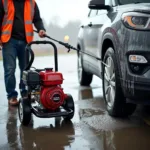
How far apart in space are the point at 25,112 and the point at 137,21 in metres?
1.62

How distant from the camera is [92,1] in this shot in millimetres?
4586

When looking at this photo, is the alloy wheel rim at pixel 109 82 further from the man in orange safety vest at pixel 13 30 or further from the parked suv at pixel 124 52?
the man in orange safety vest at pixel 13 30

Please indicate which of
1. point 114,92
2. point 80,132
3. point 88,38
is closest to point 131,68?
point 114,92

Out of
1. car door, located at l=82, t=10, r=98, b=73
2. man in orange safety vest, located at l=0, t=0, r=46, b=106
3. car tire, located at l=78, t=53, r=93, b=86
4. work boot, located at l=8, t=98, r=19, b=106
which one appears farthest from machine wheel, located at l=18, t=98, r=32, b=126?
car tire, located at l=78, t=53, r=93, b=86

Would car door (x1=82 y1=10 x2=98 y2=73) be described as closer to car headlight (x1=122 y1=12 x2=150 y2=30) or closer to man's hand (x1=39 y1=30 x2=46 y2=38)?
man's hand (x1=39 y1=30 x2=46 y2=38)

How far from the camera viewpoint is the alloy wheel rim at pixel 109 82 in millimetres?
4137

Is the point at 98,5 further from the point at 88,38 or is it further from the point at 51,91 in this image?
the point at 51,91

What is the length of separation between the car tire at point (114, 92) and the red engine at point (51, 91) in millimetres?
636

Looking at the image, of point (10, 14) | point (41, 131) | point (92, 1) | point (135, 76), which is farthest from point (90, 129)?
point (10, 14)

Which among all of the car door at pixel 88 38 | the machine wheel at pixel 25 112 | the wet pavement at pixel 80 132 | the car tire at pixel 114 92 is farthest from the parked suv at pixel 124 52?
the machine wheel at pixel 25 112

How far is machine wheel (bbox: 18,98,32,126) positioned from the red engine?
213 mm

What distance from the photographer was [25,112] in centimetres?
394

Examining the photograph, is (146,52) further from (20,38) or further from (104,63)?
(20,38)

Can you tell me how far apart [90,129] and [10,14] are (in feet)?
7.38
